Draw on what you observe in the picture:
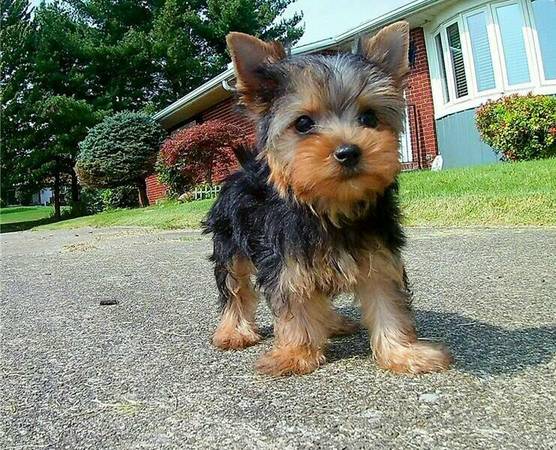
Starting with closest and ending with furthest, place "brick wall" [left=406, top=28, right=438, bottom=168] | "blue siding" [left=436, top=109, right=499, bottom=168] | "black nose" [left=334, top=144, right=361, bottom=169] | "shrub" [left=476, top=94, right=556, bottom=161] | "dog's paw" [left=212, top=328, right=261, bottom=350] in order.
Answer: "black nose" [left=334, top=144, right=361, bottom=169] < "dog's paw" [left=212, top=328, right=261, bottom=350] < "shrub" [left=476, top=94, right=556, bottom=161] < "blue siding" [left=436, top=109, right=499, bottom=168] < "brick wall" [left=406, top=28, right=438, bottom=168]

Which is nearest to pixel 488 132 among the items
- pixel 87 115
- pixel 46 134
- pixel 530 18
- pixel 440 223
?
pixel 530 18

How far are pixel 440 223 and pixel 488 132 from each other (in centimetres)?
568

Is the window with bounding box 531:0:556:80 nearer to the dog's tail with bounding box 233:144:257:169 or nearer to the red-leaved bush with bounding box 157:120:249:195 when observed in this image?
the red-leaved bush with bounding box 157:120:249:195

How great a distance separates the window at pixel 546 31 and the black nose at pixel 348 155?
13345 mm

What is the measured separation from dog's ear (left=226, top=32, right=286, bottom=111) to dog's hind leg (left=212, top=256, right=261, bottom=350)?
0.91m

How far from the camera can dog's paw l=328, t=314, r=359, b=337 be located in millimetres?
3494

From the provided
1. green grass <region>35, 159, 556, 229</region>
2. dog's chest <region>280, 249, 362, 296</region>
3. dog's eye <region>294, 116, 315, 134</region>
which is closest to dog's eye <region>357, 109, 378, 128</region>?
dog's eye <region>294, 116, 315, 134</region>

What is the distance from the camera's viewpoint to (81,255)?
934cm

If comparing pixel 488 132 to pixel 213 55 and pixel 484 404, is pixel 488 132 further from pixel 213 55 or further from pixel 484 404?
pixel 213 55

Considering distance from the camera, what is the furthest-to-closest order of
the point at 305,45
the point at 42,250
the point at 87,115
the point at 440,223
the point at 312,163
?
the point at 87,115 < the point at 305,45 < the point at 42,250 < the point at 440,223 < the point at 312,163

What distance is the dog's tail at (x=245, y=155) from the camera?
3348 millimetres

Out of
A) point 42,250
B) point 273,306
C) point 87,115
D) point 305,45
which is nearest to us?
point 273,306

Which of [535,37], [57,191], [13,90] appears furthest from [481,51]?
[57,191]

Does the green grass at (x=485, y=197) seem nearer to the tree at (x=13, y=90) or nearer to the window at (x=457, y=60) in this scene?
the window at (x=457, y=60)
